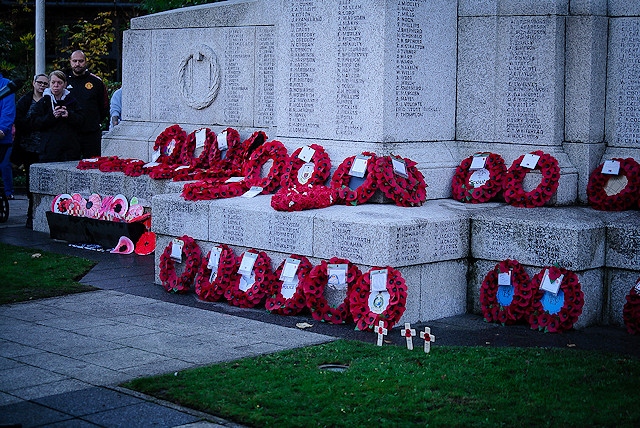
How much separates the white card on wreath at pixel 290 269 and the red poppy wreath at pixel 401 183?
118 centimetres

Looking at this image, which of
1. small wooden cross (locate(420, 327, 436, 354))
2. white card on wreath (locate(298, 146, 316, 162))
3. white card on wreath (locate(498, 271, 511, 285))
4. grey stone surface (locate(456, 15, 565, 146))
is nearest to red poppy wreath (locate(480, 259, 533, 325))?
white card on wreath (locate(498, 271, 511, 285))

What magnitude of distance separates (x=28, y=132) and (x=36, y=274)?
4.93 meters

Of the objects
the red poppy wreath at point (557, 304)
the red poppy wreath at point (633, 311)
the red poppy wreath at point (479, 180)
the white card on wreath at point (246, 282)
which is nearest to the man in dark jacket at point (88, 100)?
the white card on wreath at point (246, 282)

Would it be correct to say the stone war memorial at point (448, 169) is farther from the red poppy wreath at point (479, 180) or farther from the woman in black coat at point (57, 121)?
the woman in black coat at point (57, 121)

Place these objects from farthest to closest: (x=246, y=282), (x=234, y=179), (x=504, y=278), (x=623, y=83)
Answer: (x=234, y=179)
(x=623, y=83)
(x=246, y=282)
(x=504, y=278)

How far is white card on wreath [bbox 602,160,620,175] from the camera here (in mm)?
10234

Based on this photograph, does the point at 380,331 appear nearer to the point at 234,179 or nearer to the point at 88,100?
the point at 234,179

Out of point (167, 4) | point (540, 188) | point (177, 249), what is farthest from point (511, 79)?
point (167, 4)

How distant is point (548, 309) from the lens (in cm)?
907

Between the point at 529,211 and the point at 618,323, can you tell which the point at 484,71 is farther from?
the point at 618,323

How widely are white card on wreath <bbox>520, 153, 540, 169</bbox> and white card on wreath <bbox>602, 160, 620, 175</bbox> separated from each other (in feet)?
2.16

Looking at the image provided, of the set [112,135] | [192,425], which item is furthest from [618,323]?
[112,135]

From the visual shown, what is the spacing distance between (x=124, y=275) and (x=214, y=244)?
1.50m

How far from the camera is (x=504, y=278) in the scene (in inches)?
366
